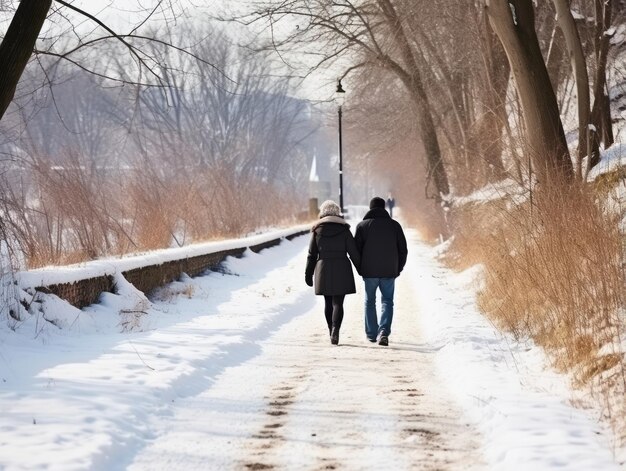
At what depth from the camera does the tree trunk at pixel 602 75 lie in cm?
1516

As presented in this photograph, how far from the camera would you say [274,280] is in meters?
20.1

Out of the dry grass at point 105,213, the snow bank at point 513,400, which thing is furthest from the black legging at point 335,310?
the dry grass at point 105,213

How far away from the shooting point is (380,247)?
452 inches

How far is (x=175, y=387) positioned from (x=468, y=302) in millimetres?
7508

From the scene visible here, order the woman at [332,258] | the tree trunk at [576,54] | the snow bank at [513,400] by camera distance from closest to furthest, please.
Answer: the snow bank at [513,400] → the woman at [332,258] → the tree trunk at [576,54]

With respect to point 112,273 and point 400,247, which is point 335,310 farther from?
point 112,273

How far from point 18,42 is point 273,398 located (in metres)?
4.34

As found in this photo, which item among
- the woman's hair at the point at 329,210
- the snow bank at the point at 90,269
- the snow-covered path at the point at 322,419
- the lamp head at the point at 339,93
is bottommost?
the snow-covered path at the point at 322,419

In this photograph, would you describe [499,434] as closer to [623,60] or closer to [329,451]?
[329,451]

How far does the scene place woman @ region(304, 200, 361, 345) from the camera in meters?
11.4

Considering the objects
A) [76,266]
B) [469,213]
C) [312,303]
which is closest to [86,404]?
[76,266]

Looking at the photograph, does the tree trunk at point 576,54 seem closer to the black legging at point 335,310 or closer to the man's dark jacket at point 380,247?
the man's dark jacket at point 380,247

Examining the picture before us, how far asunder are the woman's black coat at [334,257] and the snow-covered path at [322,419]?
97 centimetres

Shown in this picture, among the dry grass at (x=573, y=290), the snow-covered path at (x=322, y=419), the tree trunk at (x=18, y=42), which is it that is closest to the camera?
the snow-covered path at (x=322, y=419)
